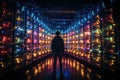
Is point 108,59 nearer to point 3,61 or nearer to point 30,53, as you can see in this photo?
point 3,61

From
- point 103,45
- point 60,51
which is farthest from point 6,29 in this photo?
point 103,45

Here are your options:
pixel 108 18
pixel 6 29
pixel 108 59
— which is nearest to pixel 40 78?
pixel 6 29


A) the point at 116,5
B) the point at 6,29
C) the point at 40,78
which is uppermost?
the point at 116,5

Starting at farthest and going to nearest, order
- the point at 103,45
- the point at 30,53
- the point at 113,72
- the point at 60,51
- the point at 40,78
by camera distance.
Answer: the point at 30,53
the point at 103,45
the point at 60,51
the point at 113,72
the point at 40,78

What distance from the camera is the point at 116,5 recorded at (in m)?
11.6

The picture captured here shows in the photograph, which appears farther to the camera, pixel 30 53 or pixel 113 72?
pixel 30 53

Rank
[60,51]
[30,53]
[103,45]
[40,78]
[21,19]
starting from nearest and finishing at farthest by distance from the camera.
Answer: [40,78]
[60,51]
[103,45]
[21,19]
[30,53]

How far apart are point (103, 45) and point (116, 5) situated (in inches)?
115

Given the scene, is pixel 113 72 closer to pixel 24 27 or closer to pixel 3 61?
pixel 3 61

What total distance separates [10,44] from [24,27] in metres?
3.90

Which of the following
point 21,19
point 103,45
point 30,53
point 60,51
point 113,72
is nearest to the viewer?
point 113,72

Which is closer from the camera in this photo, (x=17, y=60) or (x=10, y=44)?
→ (x=10, y=44)

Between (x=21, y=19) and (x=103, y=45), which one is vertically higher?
(x=21, y=19)

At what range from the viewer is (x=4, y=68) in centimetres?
1229
